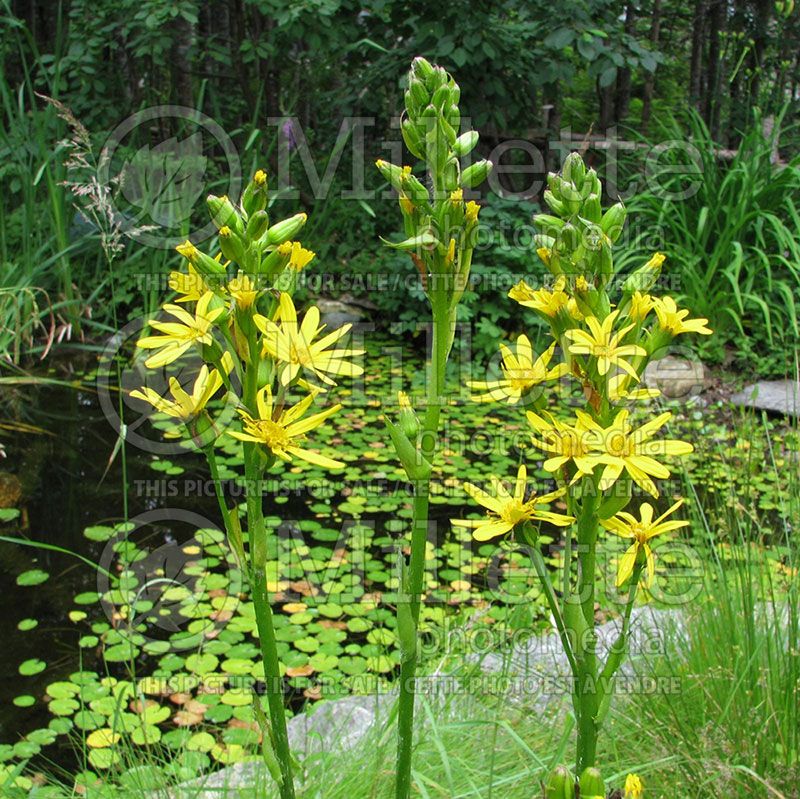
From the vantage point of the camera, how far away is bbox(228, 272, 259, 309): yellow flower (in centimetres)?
95

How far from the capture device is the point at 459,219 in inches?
39.9

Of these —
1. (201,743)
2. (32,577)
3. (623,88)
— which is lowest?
(201,743)

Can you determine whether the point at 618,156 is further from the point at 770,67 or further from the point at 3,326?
the point at 3,326

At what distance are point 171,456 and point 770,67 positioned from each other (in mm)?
6292

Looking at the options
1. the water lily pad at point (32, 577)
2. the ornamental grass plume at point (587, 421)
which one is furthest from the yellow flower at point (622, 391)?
the water lily pad at point (32, 577)

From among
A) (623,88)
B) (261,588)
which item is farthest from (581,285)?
(623,88)

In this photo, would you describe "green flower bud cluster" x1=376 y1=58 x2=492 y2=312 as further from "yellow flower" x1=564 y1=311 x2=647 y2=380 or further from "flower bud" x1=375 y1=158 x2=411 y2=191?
"yellow flower" x1=564 y1=311 x2=647 y2=380

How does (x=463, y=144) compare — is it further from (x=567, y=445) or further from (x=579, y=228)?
(x=567, y=445)

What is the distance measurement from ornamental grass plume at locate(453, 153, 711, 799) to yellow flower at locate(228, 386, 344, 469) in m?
0.19

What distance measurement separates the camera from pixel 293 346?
978 mm

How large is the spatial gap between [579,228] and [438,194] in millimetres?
183

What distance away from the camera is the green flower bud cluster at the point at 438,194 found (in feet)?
3.31

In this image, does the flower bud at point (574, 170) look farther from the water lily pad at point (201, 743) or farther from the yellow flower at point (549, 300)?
the water lily pad at point (201, 743)

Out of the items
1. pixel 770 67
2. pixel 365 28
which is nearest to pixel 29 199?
pixel 365 28
